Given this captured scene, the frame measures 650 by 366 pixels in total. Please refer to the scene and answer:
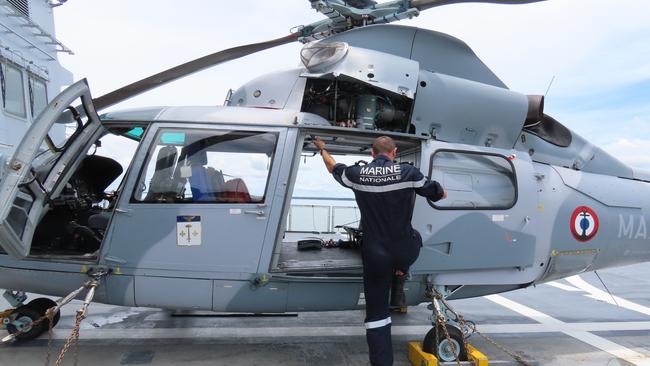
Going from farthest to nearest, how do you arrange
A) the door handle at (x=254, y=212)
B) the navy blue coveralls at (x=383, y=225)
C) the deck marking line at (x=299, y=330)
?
the deck marking line at (x=299, y=330) < the door handle at (x=254, y=212) < the navy blue coveralls at (x=383, y=225)

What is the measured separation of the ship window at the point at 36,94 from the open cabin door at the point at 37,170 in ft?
20.5

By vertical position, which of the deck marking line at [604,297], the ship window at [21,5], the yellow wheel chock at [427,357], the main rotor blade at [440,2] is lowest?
the deck marking line at [604,297]

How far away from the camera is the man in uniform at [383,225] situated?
10.7ft

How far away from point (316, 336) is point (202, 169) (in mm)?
2201

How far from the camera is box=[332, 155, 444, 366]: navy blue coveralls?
10.7 feet

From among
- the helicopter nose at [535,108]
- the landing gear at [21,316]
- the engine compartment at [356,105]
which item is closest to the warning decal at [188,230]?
the engine compartment at [356,105]

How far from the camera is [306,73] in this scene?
13.1 feet

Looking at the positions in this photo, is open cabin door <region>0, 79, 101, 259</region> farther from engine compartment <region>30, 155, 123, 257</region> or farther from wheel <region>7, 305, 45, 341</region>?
wheel <region>7, 305, 45, 341</region>

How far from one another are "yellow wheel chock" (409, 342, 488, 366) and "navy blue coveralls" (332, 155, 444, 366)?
24.1 inches

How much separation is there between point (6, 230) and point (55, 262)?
696 mm

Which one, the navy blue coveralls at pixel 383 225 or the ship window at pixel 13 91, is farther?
the ship window at pixel 13 91

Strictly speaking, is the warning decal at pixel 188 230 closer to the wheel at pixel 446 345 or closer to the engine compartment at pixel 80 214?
the engine compartment at pixel 80 214

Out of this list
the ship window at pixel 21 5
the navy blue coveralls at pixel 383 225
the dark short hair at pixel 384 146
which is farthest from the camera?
the ship window at pixel 21 5

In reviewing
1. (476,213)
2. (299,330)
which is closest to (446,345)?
(476,213)
